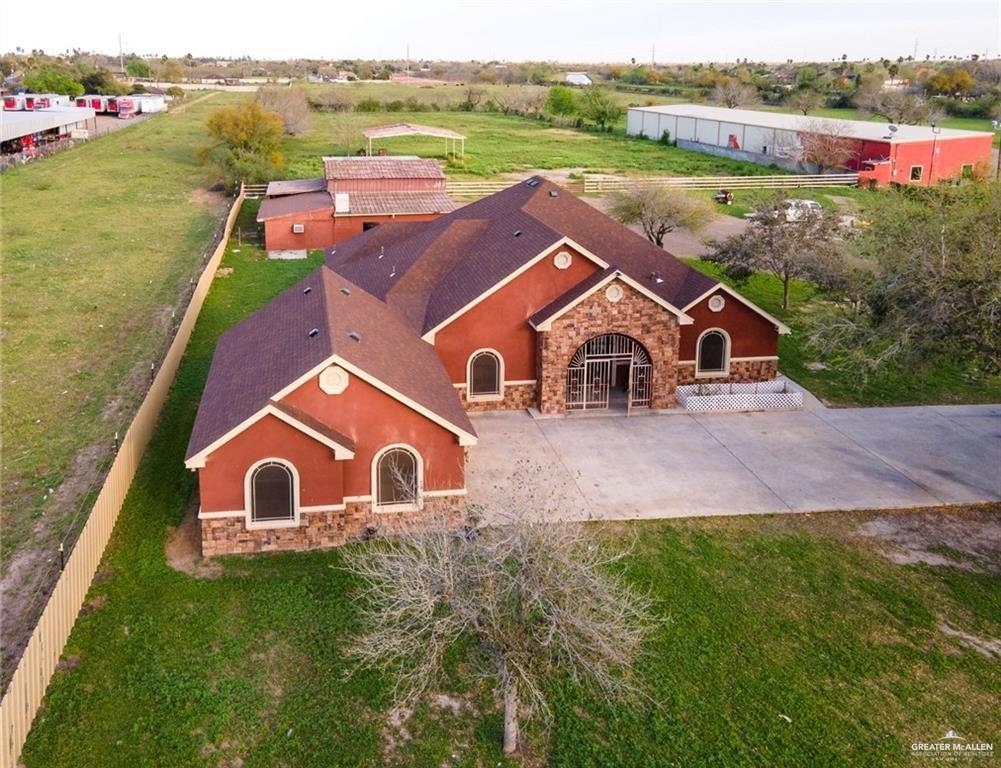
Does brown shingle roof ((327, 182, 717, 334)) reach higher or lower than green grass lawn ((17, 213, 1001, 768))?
higher

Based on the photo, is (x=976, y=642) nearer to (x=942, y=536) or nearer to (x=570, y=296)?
(x=942, y=536)

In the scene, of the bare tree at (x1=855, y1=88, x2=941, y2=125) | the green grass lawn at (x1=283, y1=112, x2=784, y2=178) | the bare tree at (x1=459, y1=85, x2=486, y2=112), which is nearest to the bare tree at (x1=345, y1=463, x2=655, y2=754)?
the green grass lawn at (x1=283, y1=112, x2=784, y2=178)

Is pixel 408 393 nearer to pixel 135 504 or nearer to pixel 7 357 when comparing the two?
pixel 135 504

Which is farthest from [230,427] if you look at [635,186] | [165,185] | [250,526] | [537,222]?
[165,185]

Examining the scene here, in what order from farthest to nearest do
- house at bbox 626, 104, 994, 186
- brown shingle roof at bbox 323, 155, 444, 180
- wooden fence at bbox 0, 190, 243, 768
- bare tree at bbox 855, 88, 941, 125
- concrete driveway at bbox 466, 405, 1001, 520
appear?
bare tree at bbox 855, 88, 941, 125, house at bbox 626, 104, 994, 186, brown shingle roof at bbox 323, 155, 444, 180, concrete driveway at bbox 466, 405, 1001, 520, wooden fence at bbox 0, 190, 243, 768

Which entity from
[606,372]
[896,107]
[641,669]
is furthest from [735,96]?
[641,669]

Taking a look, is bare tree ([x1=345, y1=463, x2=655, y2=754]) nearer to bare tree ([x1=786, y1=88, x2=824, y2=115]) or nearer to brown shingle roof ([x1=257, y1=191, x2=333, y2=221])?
brown shingle roof ([x1=257, y1=191, x2=333, y2=221])

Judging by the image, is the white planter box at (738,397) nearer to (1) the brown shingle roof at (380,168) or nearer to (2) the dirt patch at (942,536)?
(2) the dirt patch at (942,536)
